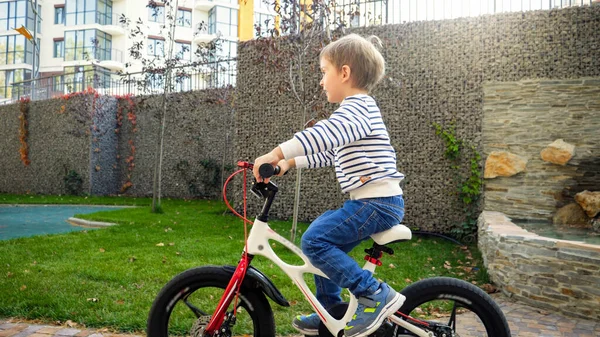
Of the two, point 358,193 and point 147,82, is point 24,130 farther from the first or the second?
point 358,193

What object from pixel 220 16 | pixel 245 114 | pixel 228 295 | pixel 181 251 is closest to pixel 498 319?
pixel 228 295

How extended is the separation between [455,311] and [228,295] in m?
1.07

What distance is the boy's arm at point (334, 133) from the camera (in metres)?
2.05

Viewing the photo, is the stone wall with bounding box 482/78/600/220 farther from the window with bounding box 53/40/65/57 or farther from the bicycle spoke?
the window with bounding box 53/40/65/57

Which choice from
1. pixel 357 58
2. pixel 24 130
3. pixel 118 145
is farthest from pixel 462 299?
pixel 24 130

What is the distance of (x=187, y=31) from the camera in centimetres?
3138

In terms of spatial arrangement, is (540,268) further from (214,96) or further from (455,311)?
(214,96)

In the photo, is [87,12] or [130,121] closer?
[130,121]

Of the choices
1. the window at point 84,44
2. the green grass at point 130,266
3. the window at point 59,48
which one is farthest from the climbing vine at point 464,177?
the window at point 59,48

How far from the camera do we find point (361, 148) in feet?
7.40

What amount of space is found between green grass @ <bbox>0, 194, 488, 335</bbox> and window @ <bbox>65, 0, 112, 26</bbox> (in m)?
24.4

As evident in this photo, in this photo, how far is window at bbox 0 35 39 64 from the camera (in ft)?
97.9

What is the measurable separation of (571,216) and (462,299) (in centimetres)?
568

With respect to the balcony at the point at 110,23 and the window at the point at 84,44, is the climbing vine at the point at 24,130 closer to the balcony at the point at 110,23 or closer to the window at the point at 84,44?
the window at the point at 84,44
